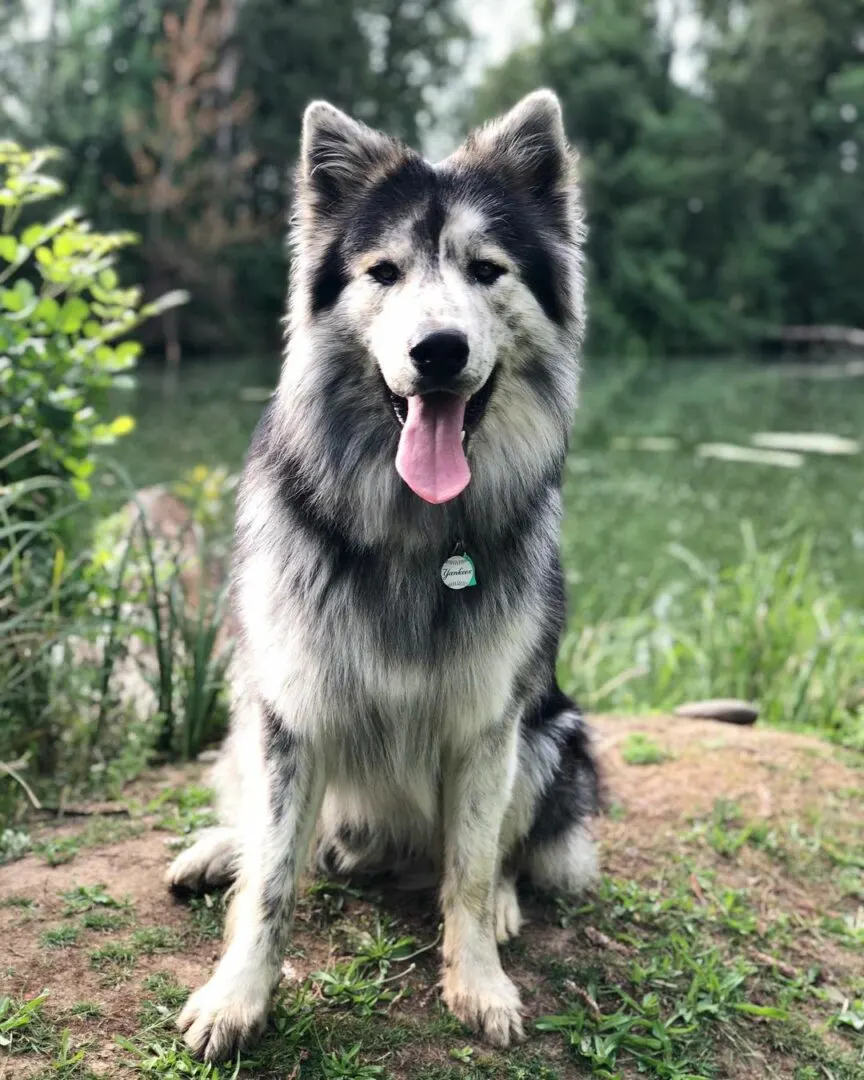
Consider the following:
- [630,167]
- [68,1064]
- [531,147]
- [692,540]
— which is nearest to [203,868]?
[68,1064]

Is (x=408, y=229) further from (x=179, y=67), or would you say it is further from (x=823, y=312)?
(x=823, y=312)

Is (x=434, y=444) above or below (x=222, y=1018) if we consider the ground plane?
above

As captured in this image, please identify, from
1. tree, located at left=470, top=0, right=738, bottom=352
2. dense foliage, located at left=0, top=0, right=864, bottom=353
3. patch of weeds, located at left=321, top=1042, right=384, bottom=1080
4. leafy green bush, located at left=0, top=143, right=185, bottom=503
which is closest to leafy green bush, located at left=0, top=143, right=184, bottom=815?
leafy green bush, located at left=0, top=143, right=185, bottom=503

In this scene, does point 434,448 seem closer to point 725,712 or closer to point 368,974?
point 368,974

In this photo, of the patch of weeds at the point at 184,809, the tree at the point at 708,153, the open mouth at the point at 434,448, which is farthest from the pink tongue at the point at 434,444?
the tree at the point at 708,153

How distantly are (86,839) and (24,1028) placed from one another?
96cm

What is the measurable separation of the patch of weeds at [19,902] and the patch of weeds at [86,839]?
0.25 m

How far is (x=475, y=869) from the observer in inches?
98.8

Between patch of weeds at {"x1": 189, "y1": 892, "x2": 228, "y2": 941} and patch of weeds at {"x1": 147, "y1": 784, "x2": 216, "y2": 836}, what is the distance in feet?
1.42

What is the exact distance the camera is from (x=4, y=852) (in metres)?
2.93

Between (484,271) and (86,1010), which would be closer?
(86,1010)

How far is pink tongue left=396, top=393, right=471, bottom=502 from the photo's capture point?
7.47 feet

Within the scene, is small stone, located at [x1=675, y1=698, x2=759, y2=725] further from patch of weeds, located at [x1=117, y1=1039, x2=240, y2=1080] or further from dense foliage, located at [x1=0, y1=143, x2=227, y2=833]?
patch of weeds, located at [x1=117, y1=1039, x2=240, y2=1080]

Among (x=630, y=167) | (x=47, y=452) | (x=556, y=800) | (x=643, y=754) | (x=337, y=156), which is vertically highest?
(x=630, y=167)
